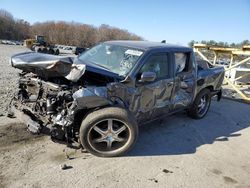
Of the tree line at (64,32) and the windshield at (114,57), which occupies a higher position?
the tree line at (64,32)

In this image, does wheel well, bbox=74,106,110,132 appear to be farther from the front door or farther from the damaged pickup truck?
the front door

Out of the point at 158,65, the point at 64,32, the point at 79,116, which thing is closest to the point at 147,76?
the point at 158,65

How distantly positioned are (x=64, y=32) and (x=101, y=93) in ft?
245

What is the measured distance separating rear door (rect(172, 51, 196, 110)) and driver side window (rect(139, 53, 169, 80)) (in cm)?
29

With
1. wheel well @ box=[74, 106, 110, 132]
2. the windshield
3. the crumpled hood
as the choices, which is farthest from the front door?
the crumpled hood

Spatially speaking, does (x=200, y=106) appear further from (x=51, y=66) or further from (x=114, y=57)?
(x=51, y=66)

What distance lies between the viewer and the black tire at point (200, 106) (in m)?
6.71

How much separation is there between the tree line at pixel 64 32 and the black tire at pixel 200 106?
62.6 meters

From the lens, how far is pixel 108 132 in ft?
14.4

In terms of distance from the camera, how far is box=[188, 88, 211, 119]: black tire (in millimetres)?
6714

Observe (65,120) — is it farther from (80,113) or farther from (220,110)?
(220,110)

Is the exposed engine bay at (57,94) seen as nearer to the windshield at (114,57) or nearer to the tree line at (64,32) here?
the windshield at (114,57)

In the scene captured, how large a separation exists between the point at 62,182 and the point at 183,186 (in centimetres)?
166

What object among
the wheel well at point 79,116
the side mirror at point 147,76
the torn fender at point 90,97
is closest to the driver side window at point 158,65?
the side mirror at point 147,76
